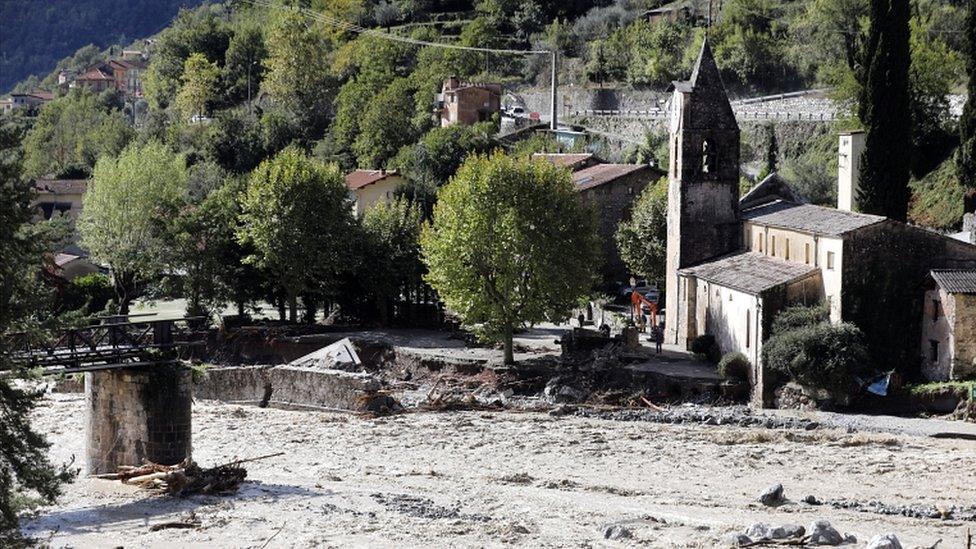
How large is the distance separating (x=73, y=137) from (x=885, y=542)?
10233 centimetres

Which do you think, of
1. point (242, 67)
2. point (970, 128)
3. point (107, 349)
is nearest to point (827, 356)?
point (970, 128)

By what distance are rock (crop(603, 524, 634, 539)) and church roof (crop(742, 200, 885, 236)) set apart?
58.0ft

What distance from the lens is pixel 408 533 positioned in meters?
34.9

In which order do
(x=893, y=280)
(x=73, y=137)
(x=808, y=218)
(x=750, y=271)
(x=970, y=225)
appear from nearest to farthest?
1. (x=893, y=280)
2. (x=808, y=218)
3. (x=750, y=271)
4. (x=970, y=225)
5. (x=73, y=137)

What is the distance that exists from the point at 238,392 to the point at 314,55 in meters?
62.7

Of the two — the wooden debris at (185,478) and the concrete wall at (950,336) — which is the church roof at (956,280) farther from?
the wooden debris at (185,478)

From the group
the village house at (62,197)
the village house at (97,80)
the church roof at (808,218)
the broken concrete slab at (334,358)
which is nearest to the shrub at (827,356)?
the church roof at (808,218)

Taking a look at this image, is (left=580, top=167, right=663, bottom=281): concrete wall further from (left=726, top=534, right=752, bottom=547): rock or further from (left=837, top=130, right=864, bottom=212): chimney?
(left=726, top=534, right=752, bottom=547): rock

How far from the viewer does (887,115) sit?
5759 centimetres

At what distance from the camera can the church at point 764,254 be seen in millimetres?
49438

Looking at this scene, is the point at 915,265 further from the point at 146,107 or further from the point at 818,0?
the point at 146,107

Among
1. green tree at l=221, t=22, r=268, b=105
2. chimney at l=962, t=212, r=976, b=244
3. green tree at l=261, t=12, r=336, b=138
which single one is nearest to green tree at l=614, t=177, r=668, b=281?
chimney at l=962, t=212, r=976, b=244

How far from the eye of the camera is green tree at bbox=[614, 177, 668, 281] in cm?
6419

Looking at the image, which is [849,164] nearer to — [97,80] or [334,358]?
[334,358]
